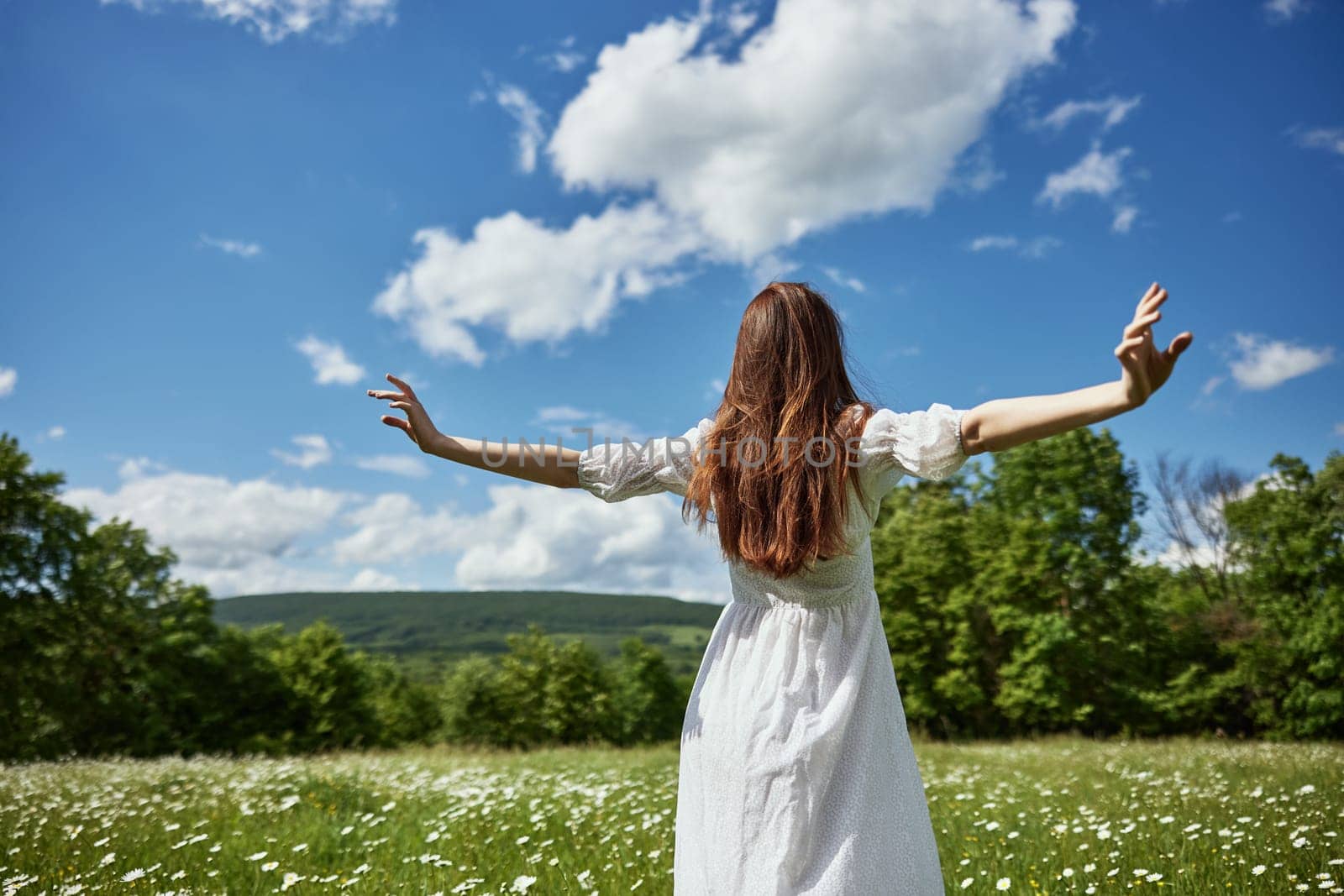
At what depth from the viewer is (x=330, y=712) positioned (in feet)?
142

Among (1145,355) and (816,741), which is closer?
(1145,355)

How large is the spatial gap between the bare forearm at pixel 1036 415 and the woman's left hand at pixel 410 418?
1.79 metres

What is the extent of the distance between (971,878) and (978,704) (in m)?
26.4

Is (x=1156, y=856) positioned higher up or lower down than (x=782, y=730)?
lower down

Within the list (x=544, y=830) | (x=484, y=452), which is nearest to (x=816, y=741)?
(x=484, y=452)

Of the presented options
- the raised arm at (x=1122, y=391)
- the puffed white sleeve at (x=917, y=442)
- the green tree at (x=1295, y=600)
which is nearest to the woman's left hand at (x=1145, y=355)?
the raised arm at (x=1122, y=391)

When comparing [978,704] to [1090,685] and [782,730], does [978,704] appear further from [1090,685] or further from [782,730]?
[782,730]

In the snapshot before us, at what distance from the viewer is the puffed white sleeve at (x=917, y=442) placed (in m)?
2.19

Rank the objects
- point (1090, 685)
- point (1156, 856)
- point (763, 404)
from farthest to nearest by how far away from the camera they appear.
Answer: point (1090, 685) → point (1156, 856) → point (763, 404)

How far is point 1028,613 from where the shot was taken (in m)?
27.5

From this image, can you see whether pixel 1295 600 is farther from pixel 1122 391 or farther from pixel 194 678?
pixel 194 678

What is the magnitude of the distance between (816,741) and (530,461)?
1.29m

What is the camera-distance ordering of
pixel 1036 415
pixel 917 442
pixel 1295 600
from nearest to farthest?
pixel 1036 415 → pixel 917 442 → pixel 1295 600

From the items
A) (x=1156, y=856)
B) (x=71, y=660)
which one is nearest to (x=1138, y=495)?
(x=1156, y=856)
